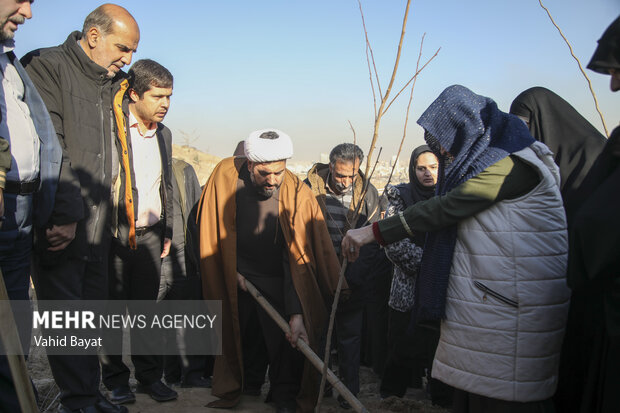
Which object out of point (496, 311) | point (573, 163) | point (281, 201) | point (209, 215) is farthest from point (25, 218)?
point (573, 163)

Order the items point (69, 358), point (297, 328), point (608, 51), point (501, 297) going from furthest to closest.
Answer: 1. point (297, 328)
2. point (69, 358)
3. point (501, 297)
4. point (608, 51)

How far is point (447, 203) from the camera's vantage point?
231 cm

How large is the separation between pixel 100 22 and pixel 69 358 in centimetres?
202

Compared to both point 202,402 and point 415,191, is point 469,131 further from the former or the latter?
point 202,402

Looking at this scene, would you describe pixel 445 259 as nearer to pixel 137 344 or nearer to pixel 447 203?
pixel 447 203

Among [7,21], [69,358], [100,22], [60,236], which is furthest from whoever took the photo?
[100,22]

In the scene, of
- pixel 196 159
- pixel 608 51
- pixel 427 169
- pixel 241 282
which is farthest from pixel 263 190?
pixel 196 159

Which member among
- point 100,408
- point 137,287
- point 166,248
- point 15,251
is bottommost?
point 100,408

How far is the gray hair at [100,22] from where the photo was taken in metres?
3.30

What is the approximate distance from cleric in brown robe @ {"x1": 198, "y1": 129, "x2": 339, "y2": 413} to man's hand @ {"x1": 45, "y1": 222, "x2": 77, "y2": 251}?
42.2 inches

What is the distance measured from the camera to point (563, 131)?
302cm

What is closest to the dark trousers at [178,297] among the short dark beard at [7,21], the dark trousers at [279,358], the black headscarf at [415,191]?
the dark trousers at [279,358]

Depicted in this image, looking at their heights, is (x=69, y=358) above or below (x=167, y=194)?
below

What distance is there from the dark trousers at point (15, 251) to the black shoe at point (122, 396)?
53.3 inches
